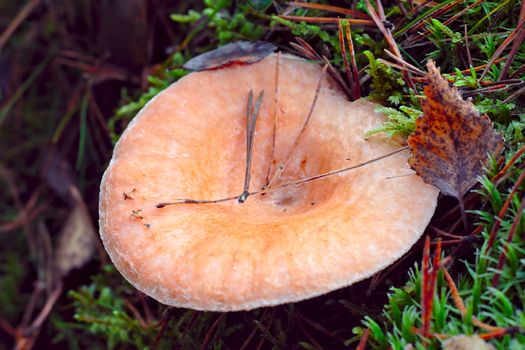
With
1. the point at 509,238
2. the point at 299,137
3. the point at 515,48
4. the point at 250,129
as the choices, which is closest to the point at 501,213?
the point at 509,238

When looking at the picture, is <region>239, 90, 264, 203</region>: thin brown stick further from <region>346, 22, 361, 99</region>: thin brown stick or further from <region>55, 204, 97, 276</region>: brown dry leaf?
<region>55, 204, 97, 276</region>: brown dry leaf

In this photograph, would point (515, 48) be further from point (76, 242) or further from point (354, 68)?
point (76, 242)

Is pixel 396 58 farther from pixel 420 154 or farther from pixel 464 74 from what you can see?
pixel 420 154

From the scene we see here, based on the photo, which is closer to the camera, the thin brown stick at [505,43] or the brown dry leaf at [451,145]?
the brown dry leaf at [451,145]

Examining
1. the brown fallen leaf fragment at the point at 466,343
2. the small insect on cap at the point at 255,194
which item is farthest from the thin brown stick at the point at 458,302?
the small insect on cap at the point at 255,194

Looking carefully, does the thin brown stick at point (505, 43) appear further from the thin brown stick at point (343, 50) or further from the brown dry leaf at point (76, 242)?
the brown dry leaf at point (76, 242)

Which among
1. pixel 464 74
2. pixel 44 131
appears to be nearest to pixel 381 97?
pixel 464 74
